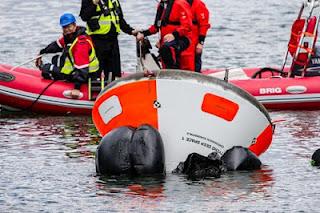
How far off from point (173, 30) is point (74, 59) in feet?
4.39

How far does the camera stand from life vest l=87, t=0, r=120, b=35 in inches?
695

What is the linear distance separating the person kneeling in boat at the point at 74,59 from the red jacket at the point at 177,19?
1001mm

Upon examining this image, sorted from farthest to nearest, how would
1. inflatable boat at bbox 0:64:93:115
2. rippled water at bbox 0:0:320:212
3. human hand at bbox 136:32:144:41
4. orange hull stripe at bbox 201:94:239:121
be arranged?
inflatable boat at bbox 0:64:93:115
human hand at bbox 136:32:144:41
orange hull stripe at bbox 201:94:239:121
rippled water at bbox 0:0:320:212

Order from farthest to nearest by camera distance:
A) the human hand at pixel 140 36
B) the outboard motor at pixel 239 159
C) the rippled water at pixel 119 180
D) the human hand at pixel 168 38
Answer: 1. the human hand at pixel 140 36
2. the human hand at pixel 168 38
3. the outboard motor at pixel 239 159
4. the rippled water at pixel 119 180

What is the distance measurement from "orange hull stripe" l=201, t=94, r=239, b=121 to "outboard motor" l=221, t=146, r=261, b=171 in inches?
13.5

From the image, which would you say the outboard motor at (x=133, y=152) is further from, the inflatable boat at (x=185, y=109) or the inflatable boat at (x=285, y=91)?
the inflatable boat at (x=285, y=91)

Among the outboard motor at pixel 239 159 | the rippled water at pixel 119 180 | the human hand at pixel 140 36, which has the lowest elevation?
the rippled water at pixel 119 180

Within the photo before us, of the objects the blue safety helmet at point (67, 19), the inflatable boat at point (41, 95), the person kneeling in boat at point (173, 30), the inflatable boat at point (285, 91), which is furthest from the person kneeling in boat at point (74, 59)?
the inflatable boat at point (285, 91)

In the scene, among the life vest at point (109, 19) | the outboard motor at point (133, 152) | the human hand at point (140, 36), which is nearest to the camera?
the outboard motor at point (133, 152)

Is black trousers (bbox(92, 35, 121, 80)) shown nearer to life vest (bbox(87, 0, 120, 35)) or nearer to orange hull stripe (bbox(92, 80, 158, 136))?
life vest (bbox(87, 0, 120, 35))

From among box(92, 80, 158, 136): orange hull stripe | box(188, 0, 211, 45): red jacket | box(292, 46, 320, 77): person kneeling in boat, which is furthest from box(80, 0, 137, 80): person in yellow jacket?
box(92, 80, 158, 136): orange hull stripe

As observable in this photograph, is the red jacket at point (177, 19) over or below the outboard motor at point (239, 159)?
over

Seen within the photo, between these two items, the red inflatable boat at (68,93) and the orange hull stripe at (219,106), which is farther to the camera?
the red inflatable boat at (68,93)

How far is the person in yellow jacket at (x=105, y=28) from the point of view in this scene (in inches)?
690
